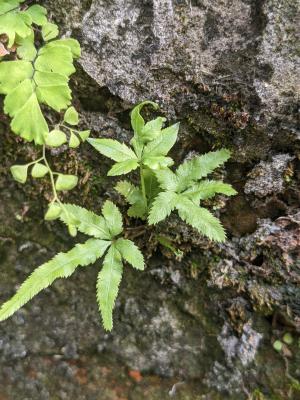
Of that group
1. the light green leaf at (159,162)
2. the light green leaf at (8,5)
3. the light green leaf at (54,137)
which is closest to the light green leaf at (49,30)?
the light green leaf at (8,5)

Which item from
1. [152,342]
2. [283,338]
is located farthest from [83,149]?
[283,338]

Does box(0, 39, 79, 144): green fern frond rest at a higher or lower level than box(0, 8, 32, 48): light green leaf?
lower

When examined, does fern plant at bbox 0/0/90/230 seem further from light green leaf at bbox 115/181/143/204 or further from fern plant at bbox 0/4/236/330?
light green leaf at bbox 115/181/143/204

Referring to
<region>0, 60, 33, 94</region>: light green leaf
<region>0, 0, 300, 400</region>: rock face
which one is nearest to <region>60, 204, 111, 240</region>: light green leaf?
<region>0, 0, 300, 400</region>: rock face

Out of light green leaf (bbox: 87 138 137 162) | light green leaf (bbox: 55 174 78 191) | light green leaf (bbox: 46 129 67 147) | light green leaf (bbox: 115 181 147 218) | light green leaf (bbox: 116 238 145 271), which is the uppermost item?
light green leaf (bbox: 46 129 67 147)

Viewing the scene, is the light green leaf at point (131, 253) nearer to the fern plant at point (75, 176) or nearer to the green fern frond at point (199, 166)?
the fern plant at point (75, 176)

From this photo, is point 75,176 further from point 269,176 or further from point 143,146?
point 269,176
